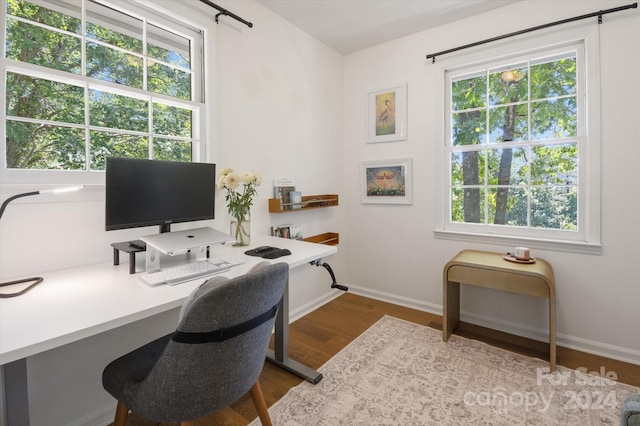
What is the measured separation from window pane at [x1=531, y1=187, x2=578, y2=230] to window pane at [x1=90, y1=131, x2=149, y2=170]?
2.82m

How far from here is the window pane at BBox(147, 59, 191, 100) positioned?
73.4 inches

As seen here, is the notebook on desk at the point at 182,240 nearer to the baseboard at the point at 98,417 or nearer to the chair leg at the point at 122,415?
the chair leg at the point at 122,415

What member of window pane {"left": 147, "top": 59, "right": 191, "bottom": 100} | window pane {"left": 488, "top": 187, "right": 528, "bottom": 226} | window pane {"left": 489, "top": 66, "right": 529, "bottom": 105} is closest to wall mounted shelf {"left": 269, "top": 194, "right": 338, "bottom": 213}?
window pane {"left": 147, "top": 59, "right": 191, "bottom": 100}

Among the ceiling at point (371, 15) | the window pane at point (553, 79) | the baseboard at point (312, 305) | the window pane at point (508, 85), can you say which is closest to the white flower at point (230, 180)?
the baseboard at point (312, 305)

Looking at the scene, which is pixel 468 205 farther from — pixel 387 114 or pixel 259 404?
pixel 259 404

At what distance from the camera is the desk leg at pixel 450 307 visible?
233 cm

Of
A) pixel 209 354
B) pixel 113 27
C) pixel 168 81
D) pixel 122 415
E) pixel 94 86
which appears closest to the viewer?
pixel 209 354

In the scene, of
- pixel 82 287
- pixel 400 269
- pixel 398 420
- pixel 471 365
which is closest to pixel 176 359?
pixel 82 287

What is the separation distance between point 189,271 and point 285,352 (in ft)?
3.16

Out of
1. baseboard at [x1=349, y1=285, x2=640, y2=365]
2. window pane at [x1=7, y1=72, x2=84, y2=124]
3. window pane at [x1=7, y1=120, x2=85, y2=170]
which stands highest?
window pane at [x1=7, y1=72, x2=84, y2=124]

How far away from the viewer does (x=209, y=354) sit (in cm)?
92

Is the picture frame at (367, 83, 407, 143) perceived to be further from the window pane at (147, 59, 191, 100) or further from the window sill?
the window pane at (147, 59, 191, 100)

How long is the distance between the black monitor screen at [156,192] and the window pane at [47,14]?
2.63ft

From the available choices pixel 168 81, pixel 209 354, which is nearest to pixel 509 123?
pixel 168 81
